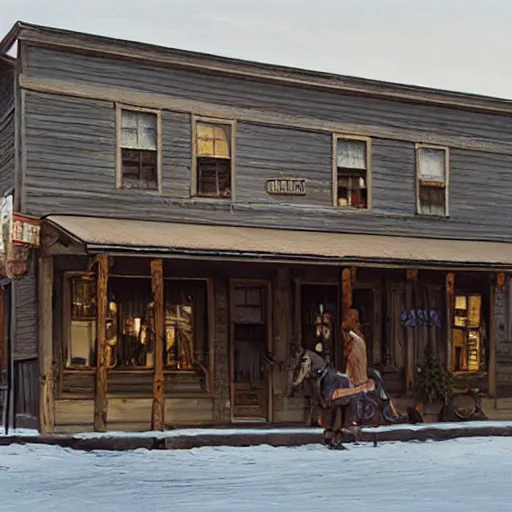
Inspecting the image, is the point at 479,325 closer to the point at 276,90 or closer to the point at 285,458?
the point at 276,90

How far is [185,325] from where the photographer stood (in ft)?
68.1

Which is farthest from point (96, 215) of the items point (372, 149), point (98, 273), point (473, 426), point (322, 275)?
point (473, 426)

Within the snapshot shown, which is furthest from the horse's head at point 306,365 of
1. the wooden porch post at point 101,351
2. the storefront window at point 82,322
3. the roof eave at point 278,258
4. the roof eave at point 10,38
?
the roof eave at point 10,38

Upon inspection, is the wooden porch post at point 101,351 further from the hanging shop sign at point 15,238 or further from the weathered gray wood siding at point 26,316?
the weathered gray wood siding at point 26,316

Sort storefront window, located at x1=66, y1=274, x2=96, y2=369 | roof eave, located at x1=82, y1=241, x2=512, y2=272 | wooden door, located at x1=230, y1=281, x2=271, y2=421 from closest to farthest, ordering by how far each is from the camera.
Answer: roof eave, located at x1=82, y1=241, x2=512, y2=272
storefront window, located at x1=66, y1=274, x2=96, y2=369
wooden door, located at x1=230, y1=281, x2=271, y2=421

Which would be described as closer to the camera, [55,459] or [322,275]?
[55,459]

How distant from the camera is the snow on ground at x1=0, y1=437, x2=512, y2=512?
36.6 ft

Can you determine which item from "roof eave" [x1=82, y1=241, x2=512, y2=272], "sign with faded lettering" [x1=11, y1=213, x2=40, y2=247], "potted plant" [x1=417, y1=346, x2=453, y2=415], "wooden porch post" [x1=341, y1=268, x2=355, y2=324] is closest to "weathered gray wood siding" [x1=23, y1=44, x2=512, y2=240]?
"sign with faded lettering" [x1=11, y1=213, x2=40, y2=247]

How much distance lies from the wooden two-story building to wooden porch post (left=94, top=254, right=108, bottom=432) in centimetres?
3

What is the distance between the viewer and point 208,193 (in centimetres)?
2156

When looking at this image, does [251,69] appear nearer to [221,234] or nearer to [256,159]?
[256,159]

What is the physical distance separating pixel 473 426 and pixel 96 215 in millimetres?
7432

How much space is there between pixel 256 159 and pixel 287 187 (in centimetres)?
79

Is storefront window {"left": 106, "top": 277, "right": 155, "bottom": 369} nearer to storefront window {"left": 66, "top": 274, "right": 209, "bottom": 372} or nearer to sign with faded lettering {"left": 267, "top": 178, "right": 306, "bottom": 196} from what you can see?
storefront window {"left": 66, "top": 274, "right": 209, "bottom": 372}
